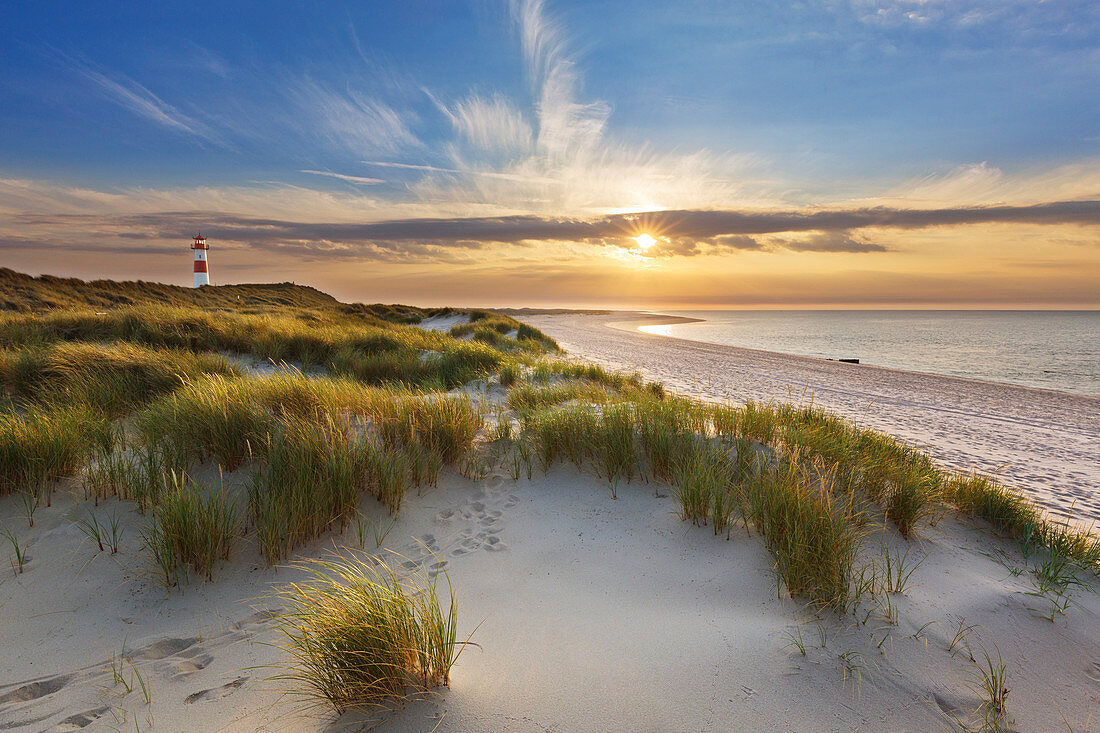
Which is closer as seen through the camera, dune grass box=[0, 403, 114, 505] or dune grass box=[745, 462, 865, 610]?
dune grass box=[745, 462, 865, 610]

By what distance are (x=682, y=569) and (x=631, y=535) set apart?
0.52 metres

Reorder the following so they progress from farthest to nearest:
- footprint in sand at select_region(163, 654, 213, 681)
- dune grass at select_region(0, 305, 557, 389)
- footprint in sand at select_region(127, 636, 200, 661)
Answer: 1. dune grass at select_region(0, 305, 557, 389)
2. footprint in sand at select_region(127, 636, 200, 661)
3. footprint in sand at select_region(163, 654, 213, 681)

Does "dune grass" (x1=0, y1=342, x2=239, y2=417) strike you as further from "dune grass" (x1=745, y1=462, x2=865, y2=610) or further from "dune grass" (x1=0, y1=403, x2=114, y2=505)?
"dune grass" (x1=745, y1=462, x2=865, y2=610)

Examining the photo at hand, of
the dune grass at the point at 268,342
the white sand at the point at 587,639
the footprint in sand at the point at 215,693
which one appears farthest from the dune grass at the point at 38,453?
the dune grass at the point at 268,342

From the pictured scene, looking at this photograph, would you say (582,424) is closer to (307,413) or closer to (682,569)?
(682,569)

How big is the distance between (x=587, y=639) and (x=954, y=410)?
47.1 ft

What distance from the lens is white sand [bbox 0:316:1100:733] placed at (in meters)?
2.04

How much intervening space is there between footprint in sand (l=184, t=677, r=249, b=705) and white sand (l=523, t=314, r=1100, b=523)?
20.1 ft

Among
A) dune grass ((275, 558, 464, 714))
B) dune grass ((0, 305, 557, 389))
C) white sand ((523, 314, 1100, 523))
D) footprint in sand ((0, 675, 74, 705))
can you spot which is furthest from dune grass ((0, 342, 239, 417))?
white sand ((523, 314, 1100, 523))

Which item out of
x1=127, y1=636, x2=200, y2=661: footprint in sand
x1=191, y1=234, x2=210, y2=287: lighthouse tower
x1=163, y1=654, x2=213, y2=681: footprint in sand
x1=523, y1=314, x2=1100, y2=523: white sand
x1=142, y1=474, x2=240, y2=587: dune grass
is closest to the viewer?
x1=163, y1=654, x2=213, y2=681: footprint in sand

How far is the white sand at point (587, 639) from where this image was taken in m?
2.04

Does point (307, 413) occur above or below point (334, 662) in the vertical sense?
above

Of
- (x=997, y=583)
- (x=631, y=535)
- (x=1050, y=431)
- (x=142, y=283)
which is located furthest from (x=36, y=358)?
(x=142, y=283)

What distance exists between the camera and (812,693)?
2123 mm
